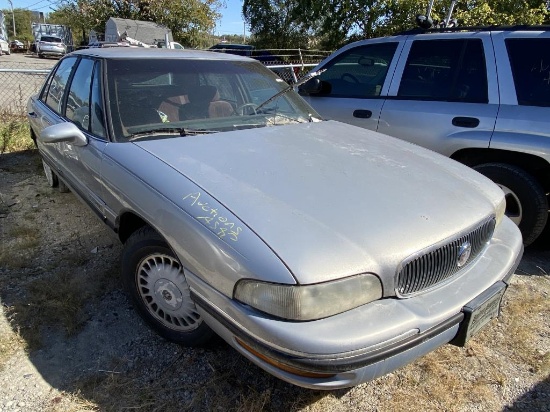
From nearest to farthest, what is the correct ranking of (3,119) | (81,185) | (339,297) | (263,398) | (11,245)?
(339,297) < (263,398) < (81,185) < (11,245) < (3,119)

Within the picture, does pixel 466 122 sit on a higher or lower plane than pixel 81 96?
lower

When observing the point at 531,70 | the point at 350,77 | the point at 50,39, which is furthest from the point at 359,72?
the point at 50,39

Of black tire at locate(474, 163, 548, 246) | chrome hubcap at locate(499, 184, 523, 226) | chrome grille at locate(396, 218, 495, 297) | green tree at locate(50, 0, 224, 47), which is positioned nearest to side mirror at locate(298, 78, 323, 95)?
black tire at locate(474, 163, 548, 246)

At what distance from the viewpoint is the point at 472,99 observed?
143 inches

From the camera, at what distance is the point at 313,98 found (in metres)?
4.61

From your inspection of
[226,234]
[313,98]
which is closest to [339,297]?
[226,234]

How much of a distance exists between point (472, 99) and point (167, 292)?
2935mm

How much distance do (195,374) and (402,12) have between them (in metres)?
16.8

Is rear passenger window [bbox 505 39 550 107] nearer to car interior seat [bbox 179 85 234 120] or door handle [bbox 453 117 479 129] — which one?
door handle [bbox 453 117 479 129]

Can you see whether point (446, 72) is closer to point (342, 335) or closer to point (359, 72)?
point (359, 72)

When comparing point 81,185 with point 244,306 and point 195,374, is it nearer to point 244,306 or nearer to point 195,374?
point 195,374

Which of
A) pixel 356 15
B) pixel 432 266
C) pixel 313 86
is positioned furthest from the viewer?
pixel 356 15

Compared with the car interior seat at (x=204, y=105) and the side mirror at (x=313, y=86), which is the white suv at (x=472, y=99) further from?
the car interior seat at (x=204, y=105)

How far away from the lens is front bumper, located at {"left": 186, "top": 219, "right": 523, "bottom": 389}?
1615 mm
